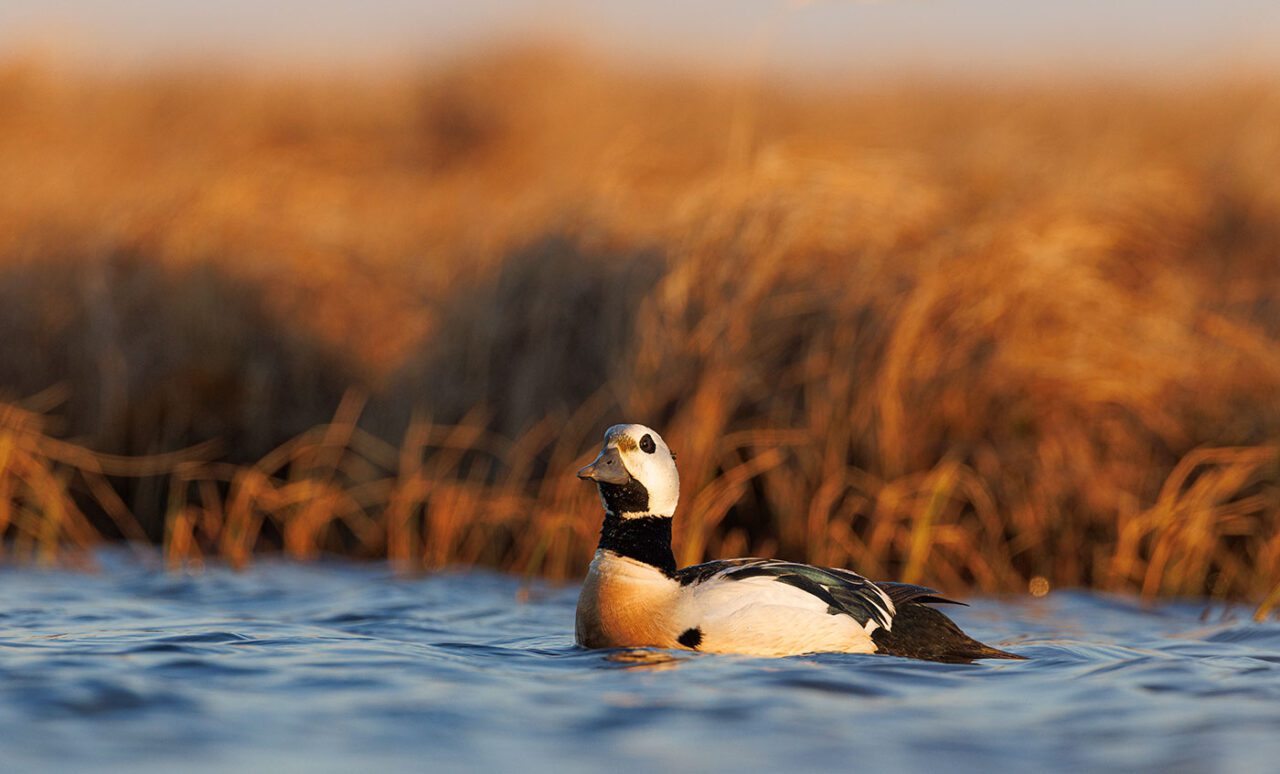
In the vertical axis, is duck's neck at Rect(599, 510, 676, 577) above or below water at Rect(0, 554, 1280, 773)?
above

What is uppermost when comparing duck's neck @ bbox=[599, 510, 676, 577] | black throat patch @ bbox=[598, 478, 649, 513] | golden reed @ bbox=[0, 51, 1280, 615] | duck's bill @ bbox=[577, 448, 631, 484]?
golden reed @ bbox=[0, 51, 1280, 615]

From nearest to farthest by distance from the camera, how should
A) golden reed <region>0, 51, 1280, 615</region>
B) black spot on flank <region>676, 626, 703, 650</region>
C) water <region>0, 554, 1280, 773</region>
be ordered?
water <region>0, 554, 1280, 773</region>, black spot on flank <region>676, 626, 703, 650</region>, golden reed <region>0, 51, 1280, 615</region>

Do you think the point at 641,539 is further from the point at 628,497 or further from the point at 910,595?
the point at 910,595

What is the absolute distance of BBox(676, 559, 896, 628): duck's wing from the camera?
539cm

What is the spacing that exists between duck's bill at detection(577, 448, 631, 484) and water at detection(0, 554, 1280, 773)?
56 cm

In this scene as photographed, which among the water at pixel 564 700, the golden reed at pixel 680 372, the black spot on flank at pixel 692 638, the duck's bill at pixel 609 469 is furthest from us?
the golden reed at pixel 680 372

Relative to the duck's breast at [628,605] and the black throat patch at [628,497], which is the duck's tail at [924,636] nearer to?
the duck's breast at [628,605]

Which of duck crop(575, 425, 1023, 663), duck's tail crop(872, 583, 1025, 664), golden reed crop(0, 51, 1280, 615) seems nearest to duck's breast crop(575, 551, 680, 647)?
duck crop(575, 425, 1023, 663)

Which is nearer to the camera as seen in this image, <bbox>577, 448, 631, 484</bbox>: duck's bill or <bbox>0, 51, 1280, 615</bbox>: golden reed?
<bbox>577, 448, 631, 484</bbox>: duck's bill

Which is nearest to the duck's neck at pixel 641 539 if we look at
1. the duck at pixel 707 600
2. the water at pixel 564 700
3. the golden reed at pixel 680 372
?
the duck at pixel 707 600

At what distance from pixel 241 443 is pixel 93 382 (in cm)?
91

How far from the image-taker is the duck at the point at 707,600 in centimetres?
534

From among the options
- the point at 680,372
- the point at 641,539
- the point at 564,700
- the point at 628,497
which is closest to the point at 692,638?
the point at 641,539

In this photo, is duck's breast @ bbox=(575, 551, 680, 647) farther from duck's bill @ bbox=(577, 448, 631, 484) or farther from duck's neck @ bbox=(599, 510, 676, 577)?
duck's bill @ bbox=(577, 448, 631, 484)
